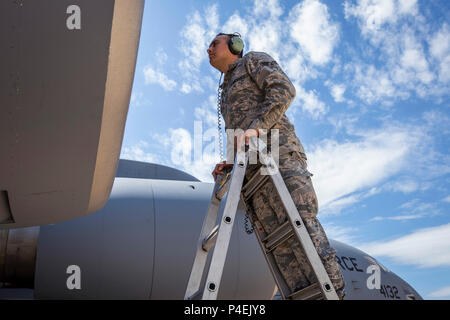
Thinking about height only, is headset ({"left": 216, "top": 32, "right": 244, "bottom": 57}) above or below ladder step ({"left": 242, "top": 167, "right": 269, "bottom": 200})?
above

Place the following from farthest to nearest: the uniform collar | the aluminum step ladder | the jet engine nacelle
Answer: the jet engine nacelle < the uniform collar < the aluminum step ladder

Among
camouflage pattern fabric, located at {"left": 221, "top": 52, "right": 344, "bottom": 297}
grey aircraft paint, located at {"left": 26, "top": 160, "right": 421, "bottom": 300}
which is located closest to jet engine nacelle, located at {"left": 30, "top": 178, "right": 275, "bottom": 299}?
grey aircraft paint, located at {"left": 26, "top": 160, "right": 421, "bottom": 300}

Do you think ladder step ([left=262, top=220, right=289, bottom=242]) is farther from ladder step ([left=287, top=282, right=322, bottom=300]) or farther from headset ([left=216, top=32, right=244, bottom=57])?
headset ([left=216, top=32, right=244, bottom=57])

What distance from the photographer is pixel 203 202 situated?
5645mm

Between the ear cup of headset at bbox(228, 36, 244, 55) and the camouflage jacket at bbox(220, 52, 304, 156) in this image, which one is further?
the ear cup of headset at bbox(228, 36, 244, 55)

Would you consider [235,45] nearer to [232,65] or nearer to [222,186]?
[232,65]

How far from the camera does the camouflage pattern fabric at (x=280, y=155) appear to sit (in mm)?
2363

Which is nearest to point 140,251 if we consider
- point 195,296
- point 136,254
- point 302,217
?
point 136,254

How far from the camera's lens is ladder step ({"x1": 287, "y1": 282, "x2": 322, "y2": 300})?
2207 mm

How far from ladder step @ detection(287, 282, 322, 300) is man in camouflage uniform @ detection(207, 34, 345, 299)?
60 mm
